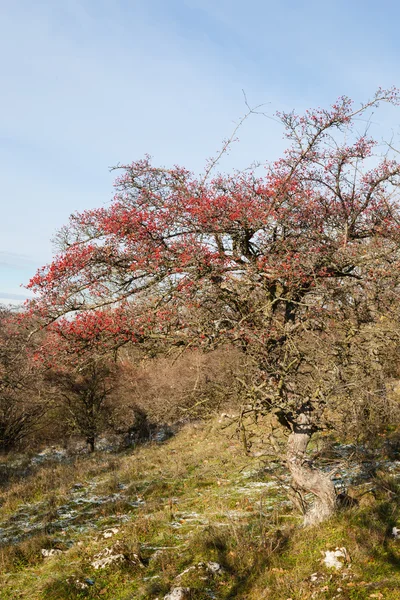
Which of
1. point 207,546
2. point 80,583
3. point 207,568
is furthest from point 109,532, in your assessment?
point 207,568

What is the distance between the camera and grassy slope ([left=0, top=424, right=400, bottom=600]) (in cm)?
525

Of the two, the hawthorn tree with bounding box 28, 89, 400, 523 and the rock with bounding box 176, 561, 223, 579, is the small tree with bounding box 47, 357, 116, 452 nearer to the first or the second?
the hawthorn tree with bounding box 28, 89, 400, 523

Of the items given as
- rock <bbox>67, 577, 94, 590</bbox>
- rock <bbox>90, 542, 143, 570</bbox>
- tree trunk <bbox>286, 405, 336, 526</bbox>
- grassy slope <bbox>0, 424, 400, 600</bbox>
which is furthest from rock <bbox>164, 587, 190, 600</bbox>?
tree trunk <bbox>286, 405, 336, 526</bbox>

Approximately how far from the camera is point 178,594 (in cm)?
511

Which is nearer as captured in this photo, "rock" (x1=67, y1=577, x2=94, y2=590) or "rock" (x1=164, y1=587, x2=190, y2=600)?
"rock" (x1=164, y1=587, x2=190, y2=600)

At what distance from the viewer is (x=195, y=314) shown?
27.1ft

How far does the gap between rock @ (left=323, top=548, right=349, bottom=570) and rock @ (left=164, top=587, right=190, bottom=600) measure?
1.77 m

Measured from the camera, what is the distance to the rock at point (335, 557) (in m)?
5.39

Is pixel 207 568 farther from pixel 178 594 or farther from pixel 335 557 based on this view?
pixel 335 557

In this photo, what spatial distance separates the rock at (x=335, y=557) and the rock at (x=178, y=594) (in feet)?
5.79

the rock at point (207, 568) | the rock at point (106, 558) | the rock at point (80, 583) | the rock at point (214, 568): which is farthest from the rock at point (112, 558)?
the rock at point (214, 568)

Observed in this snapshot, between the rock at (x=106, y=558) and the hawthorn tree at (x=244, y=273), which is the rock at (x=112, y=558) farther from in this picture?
the hawthorn tree at (x=244, y=273)

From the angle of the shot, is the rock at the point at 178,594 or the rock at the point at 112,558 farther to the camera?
the rock at the point at 112,558

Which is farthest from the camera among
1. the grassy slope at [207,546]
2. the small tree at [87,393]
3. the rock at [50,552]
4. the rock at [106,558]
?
the small tree at [87,393]
